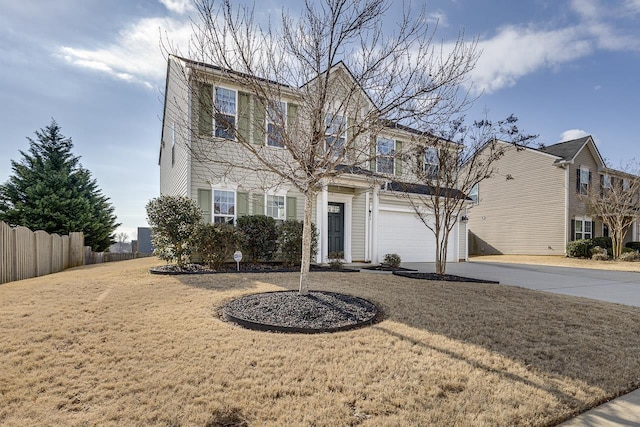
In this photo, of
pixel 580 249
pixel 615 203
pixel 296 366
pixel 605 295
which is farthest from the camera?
pixel 615 203

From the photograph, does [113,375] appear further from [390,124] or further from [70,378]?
[390,124]

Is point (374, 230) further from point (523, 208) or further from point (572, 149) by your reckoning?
point (572, 149)

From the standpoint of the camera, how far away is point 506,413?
2.65 meters

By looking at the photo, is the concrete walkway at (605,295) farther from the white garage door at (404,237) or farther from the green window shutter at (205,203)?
the green window shutter at (205,203)

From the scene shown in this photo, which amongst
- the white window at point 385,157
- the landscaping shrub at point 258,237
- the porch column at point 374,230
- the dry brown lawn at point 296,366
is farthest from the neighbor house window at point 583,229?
the landscaping shrub at point 258,237

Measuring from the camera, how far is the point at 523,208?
22.0m

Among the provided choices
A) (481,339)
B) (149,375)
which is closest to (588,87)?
(481,339)

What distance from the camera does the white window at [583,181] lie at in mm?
21266

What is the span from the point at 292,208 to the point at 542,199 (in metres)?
18.1

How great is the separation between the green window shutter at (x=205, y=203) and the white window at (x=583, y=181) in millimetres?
22763

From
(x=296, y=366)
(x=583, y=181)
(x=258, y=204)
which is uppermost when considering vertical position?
(x=583, y=181)

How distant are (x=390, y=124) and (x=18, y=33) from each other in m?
8.38

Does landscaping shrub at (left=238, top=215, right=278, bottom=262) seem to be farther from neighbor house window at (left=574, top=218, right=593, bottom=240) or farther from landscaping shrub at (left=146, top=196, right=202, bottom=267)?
neighbor house window at (left=574, top=218, right=593, bottom=240)

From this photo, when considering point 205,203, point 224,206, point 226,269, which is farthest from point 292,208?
point 226,269
